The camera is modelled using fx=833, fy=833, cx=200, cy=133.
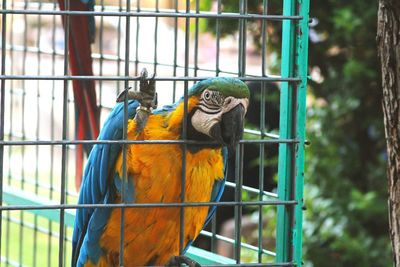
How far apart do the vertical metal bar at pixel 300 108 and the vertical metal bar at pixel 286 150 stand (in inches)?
0.7

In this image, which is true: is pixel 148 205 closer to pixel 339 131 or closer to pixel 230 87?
pixel 230 87

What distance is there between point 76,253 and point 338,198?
1602mm

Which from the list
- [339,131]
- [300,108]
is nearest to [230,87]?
[300,108]

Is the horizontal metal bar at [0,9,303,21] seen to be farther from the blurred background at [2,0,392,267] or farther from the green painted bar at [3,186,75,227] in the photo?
the blurred background at [2,0,392,267]

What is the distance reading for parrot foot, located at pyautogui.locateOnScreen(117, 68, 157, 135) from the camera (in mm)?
1641

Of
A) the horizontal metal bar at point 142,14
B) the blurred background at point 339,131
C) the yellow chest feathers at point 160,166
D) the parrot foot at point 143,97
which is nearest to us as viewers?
the horizontal metal bar at point 142,14

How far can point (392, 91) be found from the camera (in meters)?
1.81

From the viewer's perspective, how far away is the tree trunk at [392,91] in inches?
70.4

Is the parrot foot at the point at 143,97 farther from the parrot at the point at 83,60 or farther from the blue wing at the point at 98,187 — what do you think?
the parrot at the point at 83,60

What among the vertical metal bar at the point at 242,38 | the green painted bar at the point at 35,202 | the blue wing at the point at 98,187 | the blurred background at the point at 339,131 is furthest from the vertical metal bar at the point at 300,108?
the blurred background at the point at 339,131

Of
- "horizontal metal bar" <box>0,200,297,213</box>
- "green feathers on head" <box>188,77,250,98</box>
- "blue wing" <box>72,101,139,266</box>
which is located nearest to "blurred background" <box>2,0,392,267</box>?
"blue wing" <box>72,101,139,266</box>

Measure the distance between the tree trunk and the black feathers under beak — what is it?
340 mm

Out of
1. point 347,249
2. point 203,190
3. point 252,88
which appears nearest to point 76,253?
point 203,190

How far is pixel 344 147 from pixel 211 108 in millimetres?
1871
